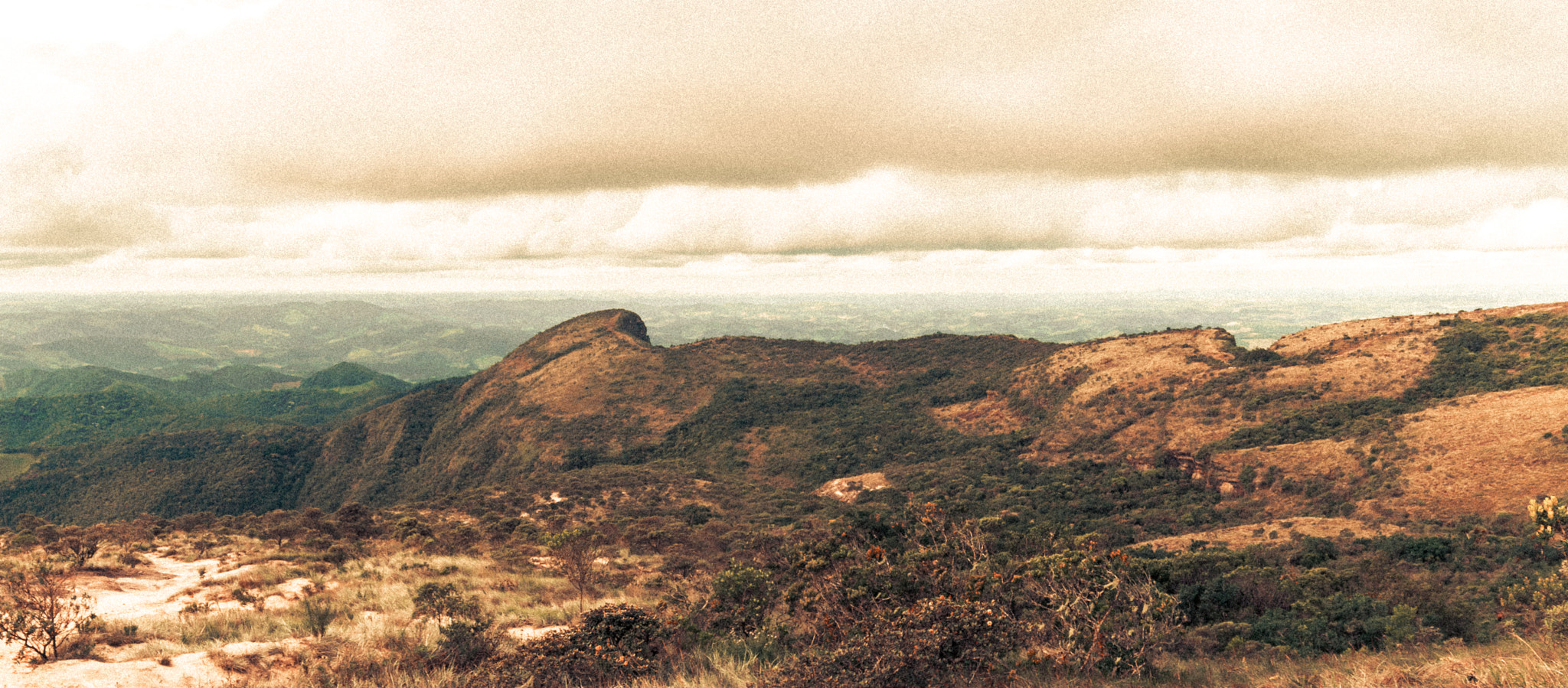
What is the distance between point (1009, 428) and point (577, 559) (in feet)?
270

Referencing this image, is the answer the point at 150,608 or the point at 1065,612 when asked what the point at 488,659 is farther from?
the point at 150,608

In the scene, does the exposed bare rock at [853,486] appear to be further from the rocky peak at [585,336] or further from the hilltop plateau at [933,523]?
the rocky peak at [585,336]

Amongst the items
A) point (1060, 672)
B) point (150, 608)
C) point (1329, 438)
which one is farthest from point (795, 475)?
point (1060, 672)

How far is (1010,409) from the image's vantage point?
96.7 metres

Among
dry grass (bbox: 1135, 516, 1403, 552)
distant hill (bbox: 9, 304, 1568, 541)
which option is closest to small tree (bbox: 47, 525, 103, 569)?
distant hill (bbox: 9, 304, 1568, 541)

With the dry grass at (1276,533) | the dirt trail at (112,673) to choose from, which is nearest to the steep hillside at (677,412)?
the dry grass at (1276,533)

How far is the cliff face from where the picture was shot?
51906 millimetres

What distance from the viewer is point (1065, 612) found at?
11.2 m

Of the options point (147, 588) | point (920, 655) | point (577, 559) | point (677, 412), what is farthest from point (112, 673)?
point (677, 412)

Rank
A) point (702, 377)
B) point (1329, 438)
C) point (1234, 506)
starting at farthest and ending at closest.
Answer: point (702, 377)
point (1329, 438)
point (1234, 506)

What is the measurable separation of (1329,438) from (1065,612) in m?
65.8

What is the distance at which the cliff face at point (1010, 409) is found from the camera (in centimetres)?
5191

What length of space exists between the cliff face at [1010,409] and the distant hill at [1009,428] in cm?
36

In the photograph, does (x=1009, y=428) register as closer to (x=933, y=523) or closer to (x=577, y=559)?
(x=933, y=523)
